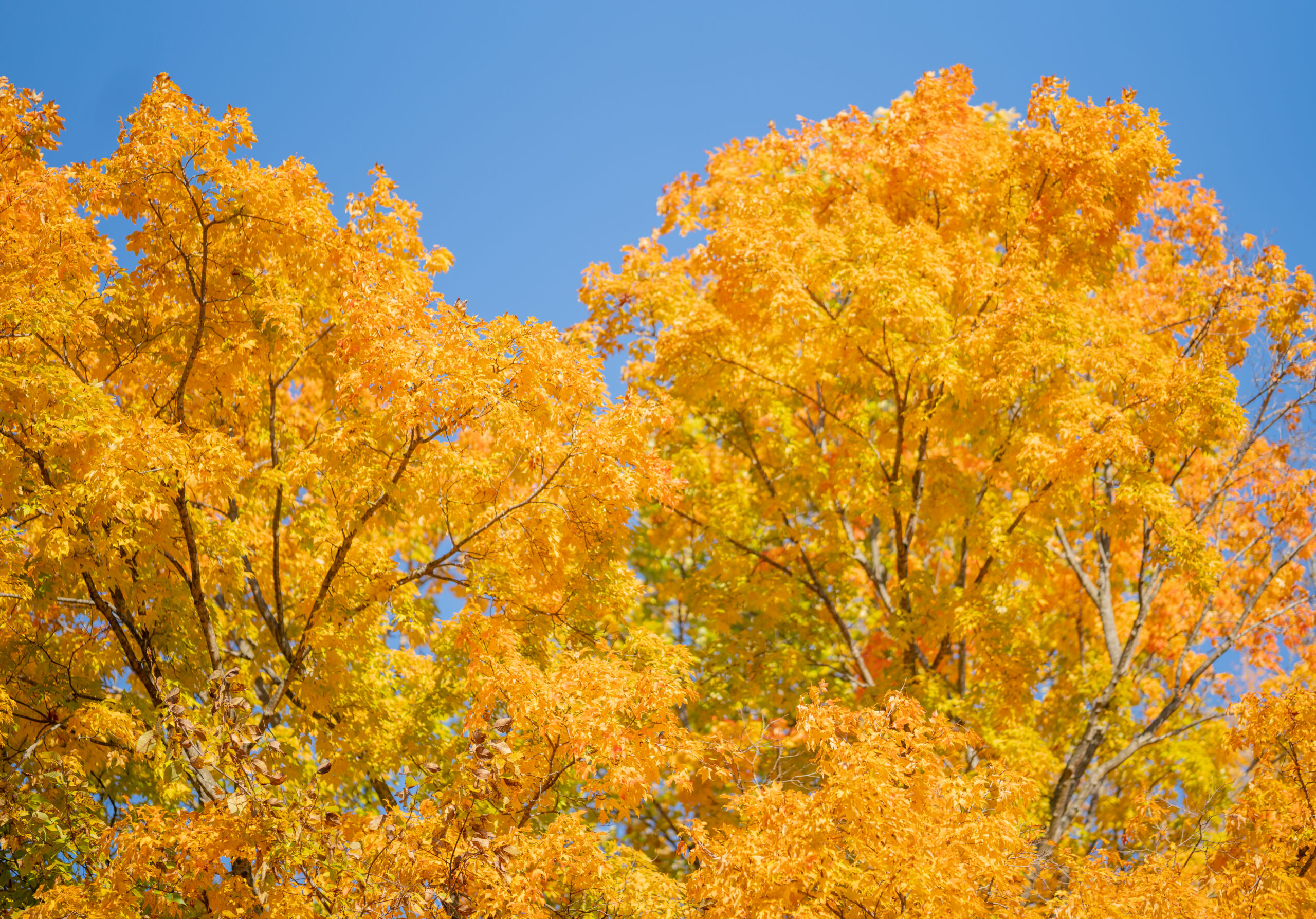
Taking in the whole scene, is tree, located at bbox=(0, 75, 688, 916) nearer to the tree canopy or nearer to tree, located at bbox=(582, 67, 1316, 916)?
the tree canopy

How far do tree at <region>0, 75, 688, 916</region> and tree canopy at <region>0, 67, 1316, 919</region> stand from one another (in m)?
0.05

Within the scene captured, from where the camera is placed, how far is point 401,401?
7.84 meters

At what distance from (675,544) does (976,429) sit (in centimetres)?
390

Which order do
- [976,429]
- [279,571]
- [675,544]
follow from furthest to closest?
[675,544] < [976,429] < [279,571]

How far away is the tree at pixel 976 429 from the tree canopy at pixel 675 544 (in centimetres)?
6

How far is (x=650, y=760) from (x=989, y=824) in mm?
2337

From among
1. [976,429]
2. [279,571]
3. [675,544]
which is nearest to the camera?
[279,571]

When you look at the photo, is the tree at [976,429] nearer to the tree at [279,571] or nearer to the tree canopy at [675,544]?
the tree canopy at [675,544]

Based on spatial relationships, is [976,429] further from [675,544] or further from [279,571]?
[279,571]

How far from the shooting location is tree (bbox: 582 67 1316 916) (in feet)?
34.7

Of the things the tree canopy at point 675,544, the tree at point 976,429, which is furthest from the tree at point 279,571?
the tree at point 976,429

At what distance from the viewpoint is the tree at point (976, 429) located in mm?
10586

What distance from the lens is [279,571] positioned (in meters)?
9.54

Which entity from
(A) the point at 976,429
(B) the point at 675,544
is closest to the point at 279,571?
(B) the point at 675,544
